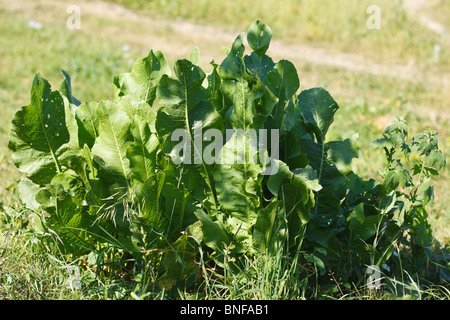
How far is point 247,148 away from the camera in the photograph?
1.95 meters

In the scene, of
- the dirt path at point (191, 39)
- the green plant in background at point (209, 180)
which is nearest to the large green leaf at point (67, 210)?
the green plant in background at point (209, 180)

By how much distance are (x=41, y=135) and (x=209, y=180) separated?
736 mm

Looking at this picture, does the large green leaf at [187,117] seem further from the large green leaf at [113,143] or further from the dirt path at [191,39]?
the dirt path at [191,39]

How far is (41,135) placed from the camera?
7.03 feet

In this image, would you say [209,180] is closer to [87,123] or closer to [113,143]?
[113,143]

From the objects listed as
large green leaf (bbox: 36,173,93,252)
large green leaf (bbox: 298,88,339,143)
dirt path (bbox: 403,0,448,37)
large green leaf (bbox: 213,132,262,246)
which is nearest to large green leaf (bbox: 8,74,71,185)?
large green leaf (bbox: 36,173,93,252)

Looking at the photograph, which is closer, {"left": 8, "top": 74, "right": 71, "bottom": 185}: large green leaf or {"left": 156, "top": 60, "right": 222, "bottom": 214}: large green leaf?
{"left": 156, "top": 60, "right": 222, "bottom": 214}: large green leaf

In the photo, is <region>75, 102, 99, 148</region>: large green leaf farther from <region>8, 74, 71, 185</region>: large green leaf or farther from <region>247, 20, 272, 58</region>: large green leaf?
<region>247, 20, 272, 58</region>: large green leaf

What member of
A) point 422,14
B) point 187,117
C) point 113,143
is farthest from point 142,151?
point 422,14

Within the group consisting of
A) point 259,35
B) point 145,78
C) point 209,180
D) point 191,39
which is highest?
point 191,39

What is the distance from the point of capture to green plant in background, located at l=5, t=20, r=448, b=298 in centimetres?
197

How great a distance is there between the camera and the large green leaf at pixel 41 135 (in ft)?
6.88

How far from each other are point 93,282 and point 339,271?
103 centimetres
